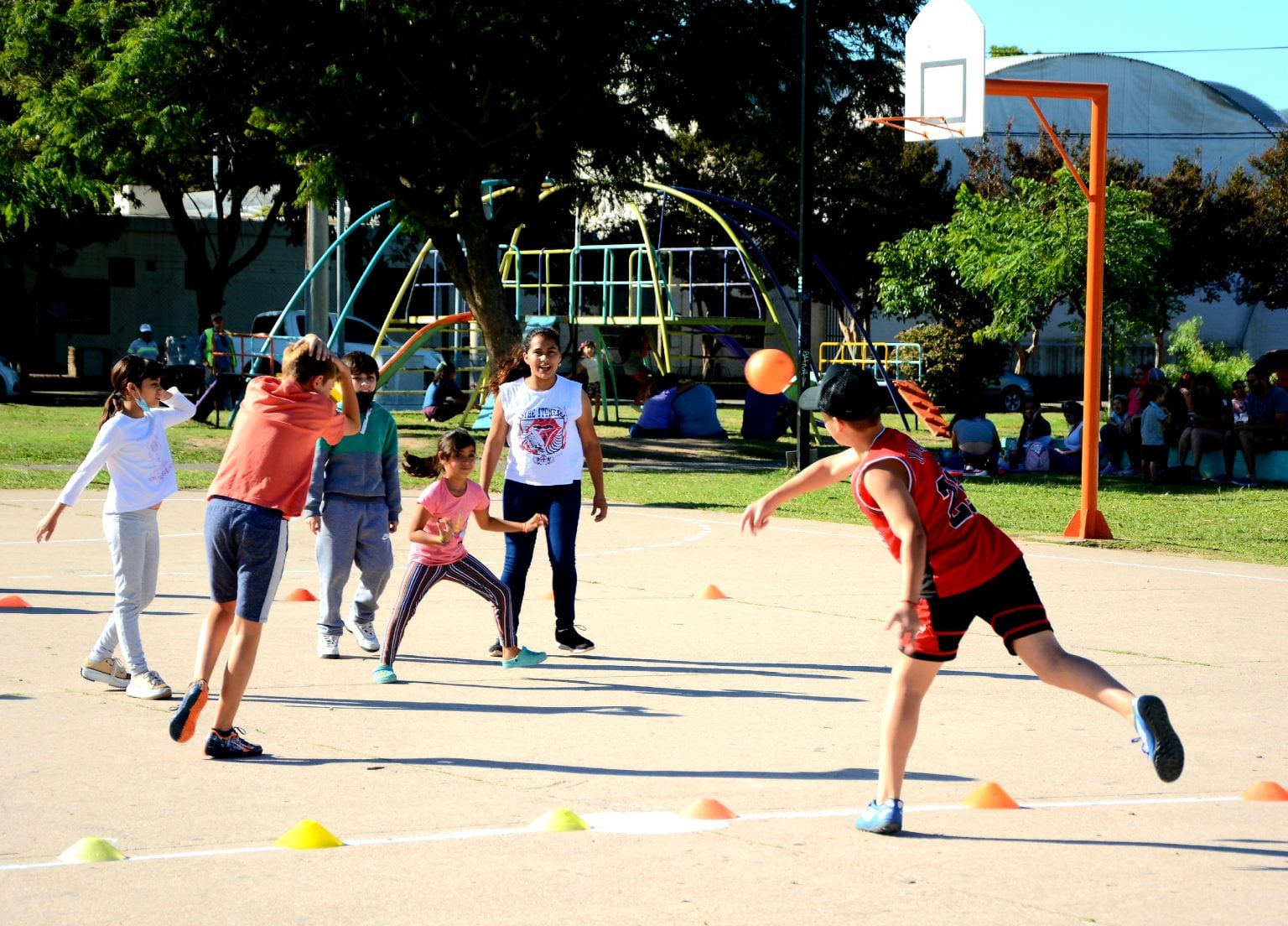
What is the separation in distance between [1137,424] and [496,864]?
19519 mm

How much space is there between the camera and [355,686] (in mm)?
8117

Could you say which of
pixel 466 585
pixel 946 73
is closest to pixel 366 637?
pixel 466 585

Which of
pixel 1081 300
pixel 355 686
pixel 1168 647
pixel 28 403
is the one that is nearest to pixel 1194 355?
pixel 1081 300

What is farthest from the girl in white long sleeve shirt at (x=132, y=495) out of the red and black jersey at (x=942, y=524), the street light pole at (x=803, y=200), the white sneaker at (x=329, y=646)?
the street light pole at (x=803, y=200)

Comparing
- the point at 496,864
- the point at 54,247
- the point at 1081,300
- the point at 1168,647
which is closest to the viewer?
the point at 496,864

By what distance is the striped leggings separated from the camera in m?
8.55

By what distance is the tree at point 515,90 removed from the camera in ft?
73.9

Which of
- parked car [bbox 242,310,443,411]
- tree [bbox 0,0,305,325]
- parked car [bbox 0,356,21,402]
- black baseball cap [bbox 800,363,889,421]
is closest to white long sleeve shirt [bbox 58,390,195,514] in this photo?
black baseball cap [bbox 800,363,889,421]

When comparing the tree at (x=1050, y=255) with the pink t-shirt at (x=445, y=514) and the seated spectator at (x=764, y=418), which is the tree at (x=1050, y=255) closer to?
the seated spectator at (x=764, y=418)

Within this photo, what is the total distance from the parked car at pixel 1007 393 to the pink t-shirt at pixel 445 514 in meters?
34.1

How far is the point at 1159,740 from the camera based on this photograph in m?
5.34

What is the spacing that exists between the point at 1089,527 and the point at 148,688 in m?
10.1

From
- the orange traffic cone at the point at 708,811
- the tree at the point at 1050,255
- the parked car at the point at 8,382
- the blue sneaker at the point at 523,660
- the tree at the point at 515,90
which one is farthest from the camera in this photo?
the tree at the point at 1050,255

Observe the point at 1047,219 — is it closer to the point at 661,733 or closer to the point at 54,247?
the point at 54,247
